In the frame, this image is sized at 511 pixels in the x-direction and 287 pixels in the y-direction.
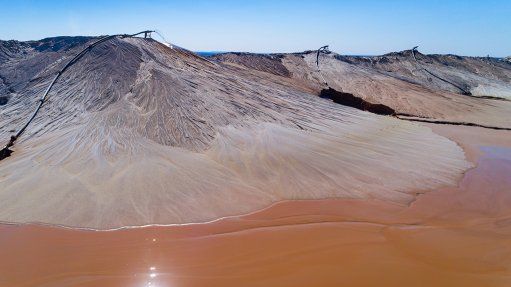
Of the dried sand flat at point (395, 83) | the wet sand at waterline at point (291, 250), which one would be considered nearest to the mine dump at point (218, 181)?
the wet sand at waterline at point (291, 250)

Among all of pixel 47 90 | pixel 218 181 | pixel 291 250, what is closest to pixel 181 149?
pixel 218 181

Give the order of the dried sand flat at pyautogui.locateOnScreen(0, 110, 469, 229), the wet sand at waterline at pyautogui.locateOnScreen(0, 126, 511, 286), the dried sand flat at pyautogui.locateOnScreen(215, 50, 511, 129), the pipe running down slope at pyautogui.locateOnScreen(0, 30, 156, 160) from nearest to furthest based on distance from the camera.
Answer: the wet sand at waterline at pyautogui.locateOnScreen(0, 126, 511, 286), the dried sand flat at pyautogui.locateOnScreen(0, 110, 469, 229), the pipe running down slope at pyautogui.locateOnScreen(0, 30, 156, 160), the dried sand flat at pyautogui.locateOnScreen(215, 50, 511, 129)

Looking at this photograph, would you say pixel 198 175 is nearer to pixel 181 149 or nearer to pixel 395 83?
pixel 181 149

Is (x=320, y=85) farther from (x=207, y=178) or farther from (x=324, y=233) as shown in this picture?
(x=324, y=233)

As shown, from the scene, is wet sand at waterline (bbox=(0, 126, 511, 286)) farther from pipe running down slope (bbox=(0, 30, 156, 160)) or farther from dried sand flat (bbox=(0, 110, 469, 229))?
pipe running down slope (bbox=(0, 30, 156, 160))

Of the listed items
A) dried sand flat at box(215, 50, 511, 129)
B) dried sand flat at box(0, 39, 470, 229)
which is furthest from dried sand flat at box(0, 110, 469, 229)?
dried sand flat at box(215, 50, 511, 129)
